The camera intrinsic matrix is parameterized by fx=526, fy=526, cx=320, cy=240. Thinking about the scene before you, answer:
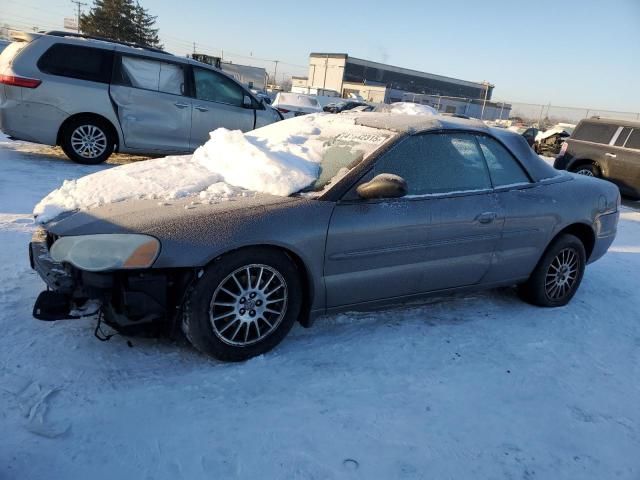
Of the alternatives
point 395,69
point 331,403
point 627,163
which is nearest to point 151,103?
point 331,403

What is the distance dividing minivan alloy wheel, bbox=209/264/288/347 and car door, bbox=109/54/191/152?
597cm

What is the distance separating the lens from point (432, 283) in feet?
11.9

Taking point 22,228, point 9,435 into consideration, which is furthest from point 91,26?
point 9,435

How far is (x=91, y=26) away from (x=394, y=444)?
48.0 metres

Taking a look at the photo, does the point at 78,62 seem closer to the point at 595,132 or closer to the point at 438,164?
the point at 438,164

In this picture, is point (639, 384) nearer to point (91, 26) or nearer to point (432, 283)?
point (432, 283)

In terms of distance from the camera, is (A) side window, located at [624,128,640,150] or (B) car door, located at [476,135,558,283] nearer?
(B) car door, located at [476,135,558,283]

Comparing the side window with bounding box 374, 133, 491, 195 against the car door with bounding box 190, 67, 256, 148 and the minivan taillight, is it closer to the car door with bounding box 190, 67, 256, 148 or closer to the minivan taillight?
the car door with bounding box 190, 67, 256, 148

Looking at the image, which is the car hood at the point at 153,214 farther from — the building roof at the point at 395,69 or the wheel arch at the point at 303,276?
the building roof at the point at 395,69

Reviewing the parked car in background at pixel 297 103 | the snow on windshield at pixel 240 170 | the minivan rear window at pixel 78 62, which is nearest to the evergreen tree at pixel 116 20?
the parked car in background at pixel 297 103

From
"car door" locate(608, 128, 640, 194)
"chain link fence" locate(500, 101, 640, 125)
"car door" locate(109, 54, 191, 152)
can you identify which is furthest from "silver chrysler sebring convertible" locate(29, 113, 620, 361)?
"chain link fence" locate(500, 101, 640, 125)

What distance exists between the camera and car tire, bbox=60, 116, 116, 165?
7.77 m

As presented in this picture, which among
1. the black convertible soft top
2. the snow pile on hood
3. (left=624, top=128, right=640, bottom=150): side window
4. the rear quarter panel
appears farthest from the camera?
(left=624, top=128, right=640, bottom=150): side window

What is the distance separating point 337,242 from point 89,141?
6.12 metres
